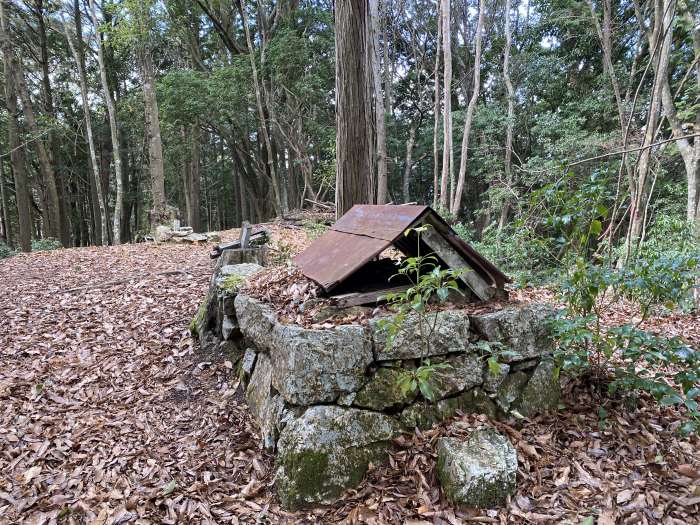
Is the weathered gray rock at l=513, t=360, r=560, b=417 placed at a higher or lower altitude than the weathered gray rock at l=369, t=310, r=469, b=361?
lower

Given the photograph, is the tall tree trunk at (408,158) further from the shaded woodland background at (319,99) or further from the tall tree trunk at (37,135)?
the tall tree trunk at (37,135)

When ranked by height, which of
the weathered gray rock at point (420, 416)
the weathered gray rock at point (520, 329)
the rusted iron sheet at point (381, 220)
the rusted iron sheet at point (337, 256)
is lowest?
the weathered gray rock at point (420, 416)

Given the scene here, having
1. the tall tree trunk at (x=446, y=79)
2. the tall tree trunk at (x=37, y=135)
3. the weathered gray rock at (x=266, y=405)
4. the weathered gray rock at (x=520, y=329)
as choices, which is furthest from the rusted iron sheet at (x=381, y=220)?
the tall tree trunk at (x=37, y=135)

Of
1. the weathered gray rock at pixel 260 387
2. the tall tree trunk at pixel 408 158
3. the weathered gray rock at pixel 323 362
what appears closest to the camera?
the weathered gray rock at pixel 323 362

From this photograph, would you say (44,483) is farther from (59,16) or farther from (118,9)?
(59,16)

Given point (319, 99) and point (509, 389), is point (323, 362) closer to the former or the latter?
point (509, 389)

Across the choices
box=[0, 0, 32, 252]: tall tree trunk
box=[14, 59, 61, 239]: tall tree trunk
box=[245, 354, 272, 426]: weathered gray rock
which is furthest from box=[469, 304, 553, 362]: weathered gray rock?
box=[14, 59, 61, 239]: tall tree trunk

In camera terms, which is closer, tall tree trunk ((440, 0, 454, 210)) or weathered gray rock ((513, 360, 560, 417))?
weathered gray rock ((513, 360, 560, 417))

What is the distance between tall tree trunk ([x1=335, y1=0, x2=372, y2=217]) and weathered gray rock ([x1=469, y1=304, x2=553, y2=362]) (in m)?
2.48

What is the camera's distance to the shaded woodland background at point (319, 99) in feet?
33.6

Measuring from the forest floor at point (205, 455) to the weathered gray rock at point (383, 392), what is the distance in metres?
0.26

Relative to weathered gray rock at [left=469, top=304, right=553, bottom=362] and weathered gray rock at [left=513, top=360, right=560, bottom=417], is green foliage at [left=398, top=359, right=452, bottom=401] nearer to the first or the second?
weathered gray rock at [left=469, top=304, right=553, bottom=362]

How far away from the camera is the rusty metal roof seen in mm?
2777

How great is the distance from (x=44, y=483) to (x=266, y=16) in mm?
17346
